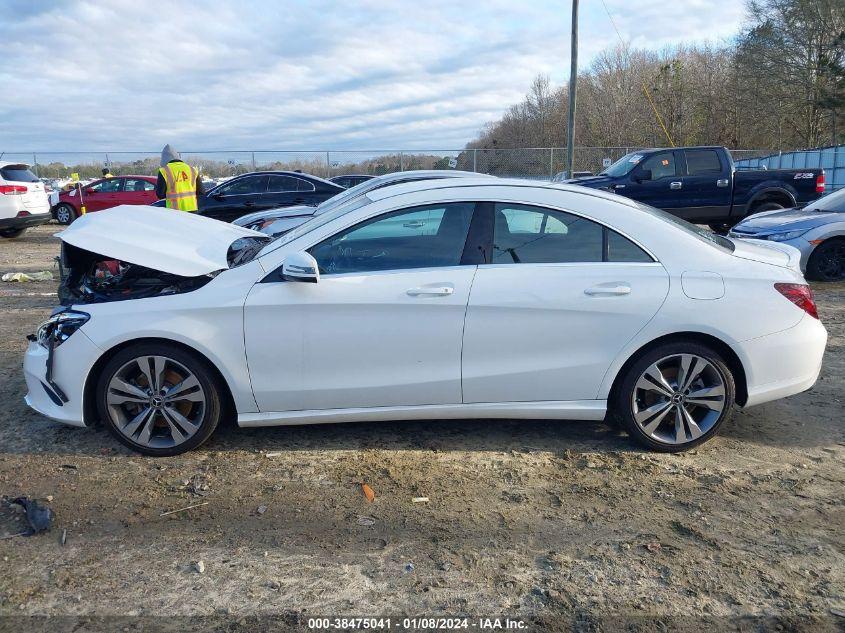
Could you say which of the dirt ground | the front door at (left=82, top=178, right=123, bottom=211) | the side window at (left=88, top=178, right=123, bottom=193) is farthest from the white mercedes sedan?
the side window at (left=88, top=178, right=123, bottom=193)

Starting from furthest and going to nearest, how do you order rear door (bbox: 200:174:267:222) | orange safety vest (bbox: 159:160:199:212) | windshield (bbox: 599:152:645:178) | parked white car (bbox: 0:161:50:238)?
parked white car (bbox: 0:161:50:238)
rear door (bbox: 200:174:267:222)
windshield (bbox: 599:152:645:178)
orange safety vest (bbox: 159:160:199:212)

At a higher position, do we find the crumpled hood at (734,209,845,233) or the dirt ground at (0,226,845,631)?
the crumpled hood at (734,209,845,233)

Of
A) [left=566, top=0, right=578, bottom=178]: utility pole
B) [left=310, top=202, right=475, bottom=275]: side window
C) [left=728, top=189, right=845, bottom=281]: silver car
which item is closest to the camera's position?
[left=310, top=202, right=475, bottom=275]: side window

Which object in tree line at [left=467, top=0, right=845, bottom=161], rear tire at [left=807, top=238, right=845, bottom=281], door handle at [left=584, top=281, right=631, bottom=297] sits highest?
tree line at [left=467, top=0, right=845, bottom=161]

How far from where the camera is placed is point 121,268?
5.75m

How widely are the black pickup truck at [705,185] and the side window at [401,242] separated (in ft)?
32.1

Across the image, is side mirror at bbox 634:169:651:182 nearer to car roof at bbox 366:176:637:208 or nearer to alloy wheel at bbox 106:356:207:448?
car roof at bbox 366:176:637:208

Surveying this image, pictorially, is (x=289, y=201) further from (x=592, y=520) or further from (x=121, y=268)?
(x=592, y=520)

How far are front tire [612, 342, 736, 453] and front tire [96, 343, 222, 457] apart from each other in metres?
2.54

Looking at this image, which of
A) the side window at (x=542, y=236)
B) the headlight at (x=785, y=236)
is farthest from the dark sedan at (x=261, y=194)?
the side window at (x=542, y=236)

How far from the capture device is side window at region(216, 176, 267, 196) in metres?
14.2

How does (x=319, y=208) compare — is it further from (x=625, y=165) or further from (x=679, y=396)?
(x=625, y=165)

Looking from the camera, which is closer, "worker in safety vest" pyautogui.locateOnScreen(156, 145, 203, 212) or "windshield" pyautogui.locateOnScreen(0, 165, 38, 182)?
"worker in safety vest" pyautogui.locateOnScreen(156, 145, 203, 212)

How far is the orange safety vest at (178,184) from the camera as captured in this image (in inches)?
378
